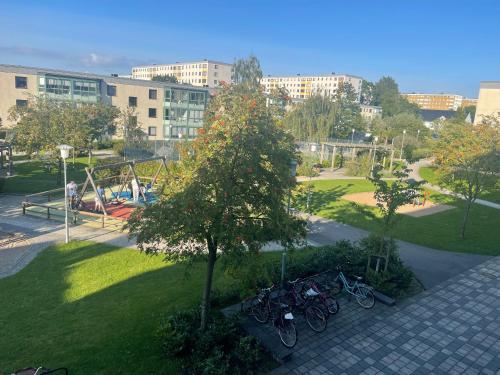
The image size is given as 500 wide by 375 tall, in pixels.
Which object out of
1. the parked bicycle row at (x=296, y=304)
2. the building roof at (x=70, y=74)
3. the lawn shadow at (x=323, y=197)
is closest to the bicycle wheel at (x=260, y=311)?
the parked bicycle row at (x=296, y=304)

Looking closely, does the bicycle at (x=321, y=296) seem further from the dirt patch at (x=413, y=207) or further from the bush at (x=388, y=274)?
the dirt patch at (x=413, y=207)

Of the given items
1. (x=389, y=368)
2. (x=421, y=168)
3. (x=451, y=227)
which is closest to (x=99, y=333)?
(x=389, y=368)

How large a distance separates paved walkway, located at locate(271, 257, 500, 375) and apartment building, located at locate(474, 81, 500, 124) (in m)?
58.2

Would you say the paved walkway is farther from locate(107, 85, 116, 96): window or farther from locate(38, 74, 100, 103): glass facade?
locate(107, 85, 116, 96): window

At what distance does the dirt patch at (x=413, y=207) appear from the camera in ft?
73.5

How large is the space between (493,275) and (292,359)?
9.10 m

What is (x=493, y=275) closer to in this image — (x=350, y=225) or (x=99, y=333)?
(x=350, y=225)

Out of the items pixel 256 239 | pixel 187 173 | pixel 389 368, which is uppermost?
pixel 187 173

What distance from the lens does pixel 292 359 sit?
8.15 metres

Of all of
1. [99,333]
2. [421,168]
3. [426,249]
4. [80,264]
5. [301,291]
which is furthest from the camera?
[421,168]

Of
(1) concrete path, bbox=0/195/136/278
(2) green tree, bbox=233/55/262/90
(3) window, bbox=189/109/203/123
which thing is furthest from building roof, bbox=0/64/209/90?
(1) concrete path, bbox=0/195/136/278

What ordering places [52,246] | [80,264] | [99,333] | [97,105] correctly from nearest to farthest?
[99,333]
[80,264]
[52,246]
[97,105]

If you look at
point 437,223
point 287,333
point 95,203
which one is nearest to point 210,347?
point 287,333

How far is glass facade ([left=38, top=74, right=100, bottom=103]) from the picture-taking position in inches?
1725
